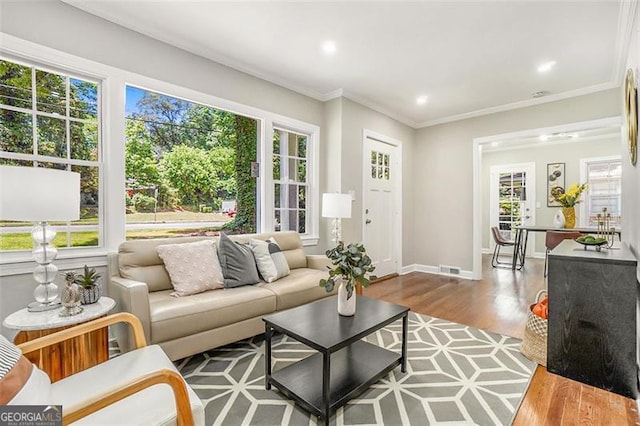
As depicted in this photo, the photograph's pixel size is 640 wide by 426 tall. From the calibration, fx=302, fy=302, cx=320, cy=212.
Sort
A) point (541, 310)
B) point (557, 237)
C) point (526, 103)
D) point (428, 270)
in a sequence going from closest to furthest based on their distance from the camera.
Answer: point (541, 310) → point (526, 103) → point (557, 237) → point (428, 270)

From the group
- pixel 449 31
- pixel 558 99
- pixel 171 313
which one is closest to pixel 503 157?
pixel 558 99

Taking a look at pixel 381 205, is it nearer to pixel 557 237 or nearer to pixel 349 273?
pixel 557 237

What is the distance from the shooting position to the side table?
5.24 ft

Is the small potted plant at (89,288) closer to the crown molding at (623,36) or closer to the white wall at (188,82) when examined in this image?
the white wall at (188,82)

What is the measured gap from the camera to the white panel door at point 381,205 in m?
4.59

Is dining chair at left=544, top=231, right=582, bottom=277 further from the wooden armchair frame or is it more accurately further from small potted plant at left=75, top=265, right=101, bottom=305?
small potted plant at left=75, top=265, right=101, bottom=305

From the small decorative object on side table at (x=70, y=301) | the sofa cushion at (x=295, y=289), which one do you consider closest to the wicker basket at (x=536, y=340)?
the sofa cushion at (x=295, y=289)

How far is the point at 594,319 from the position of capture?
194 cm

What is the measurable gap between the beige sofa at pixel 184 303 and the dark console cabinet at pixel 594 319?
1.81 m

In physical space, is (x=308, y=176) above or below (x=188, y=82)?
below

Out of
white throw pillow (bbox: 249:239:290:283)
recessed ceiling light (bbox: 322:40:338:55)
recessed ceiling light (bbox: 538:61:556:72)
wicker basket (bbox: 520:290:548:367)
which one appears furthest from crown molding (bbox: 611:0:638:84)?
white throw pillow (bbox: 249:239:290:283)

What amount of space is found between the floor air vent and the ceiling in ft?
8.91

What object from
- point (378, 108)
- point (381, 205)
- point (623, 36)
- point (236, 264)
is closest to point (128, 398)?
point (236, 264)

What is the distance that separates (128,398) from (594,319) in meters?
2.62
